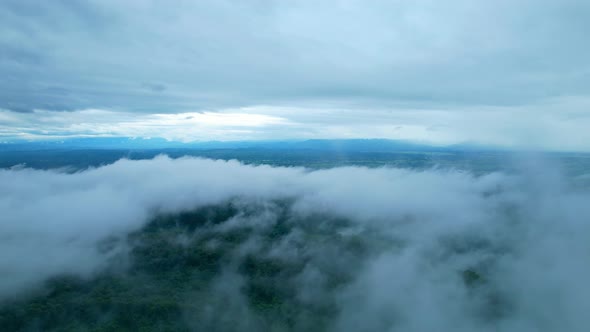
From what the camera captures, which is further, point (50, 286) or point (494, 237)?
point (494, 237)

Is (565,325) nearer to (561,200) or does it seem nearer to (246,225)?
(561,200)

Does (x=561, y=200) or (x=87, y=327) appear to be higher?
(x=561, y=200)

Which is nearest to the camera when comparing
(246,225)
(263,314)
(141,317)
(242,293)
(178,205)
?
(141,317)

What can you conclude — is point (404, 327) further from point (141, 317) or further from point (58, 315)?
point (58, 315)

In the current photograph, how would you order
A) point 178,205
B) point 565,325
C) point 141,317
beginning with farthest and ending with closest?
point 178,205
point 141,317
point 565,325

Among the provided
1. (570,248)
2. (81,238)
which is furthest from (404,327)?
(81,238)

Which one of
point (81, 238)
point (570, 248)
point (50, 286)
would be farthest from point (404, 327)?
point (81, 238)

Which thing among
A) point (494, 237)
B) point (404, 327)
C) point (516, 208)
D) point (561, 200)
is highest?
point (561, 200)
